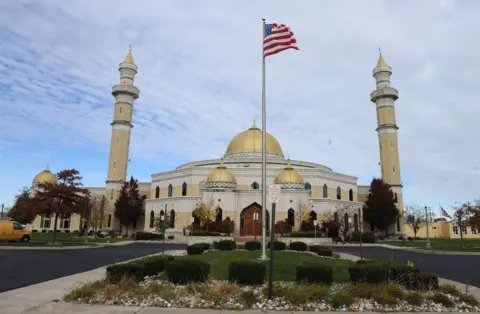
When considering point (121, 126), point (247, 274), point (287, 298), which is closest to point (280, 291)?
point (287, 298)

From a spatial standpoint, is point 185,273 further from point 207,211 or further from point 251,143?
point 251,143

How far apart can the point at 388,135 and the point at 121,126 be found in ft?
144

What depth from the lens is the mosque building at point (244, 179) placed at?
1884 inches

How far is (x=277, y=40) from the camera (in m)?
18.4

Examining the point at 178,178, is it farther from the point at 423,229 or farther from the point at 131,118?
the point at 423,229

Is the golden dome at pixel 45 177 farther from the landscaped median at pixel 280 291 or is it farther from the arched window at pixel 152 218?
the landscaped median at pixel 280 291

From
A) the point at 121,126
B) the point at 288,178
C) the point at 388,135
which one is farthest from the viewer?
the point at 121,126

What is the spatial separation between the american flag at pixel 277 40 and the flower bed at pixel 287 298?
12323 millimetres

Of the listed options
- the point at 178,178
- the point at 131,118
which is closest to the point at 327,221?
the point at 178,178

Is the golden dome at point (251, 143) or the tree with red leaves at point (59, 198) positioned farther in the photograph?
the golden dome at point (251, 143)

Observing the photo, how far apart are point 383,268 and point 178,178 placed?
49.5 meters

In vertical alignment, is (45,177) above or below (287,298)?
above

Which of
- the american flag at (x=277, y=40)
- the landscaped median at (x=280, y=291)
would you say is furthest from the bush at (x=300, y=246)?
the landscaped median at (x=280, y=291)

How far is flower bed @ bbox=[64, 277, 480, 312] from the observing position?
8656 millimetres
